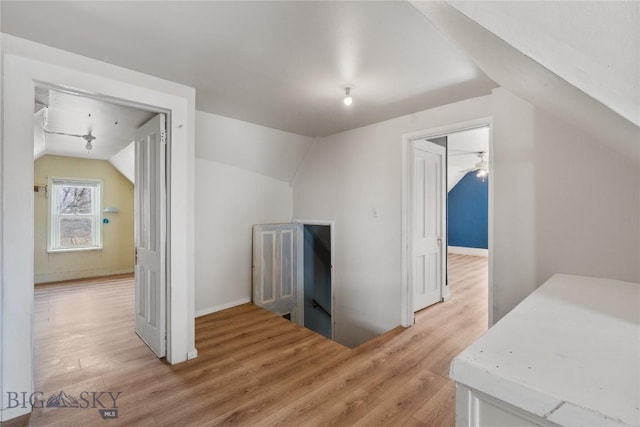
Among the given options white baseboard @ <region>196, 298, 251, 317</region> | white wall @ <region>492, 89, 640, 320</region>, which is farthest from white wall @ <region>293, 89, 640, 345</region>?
white baseboard @ <region>196, 298, 251, 317</region>

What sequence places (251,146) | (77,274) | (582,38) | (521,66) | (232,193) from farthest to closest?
1. (77,274)
2. (232,193)
3. (251,146)
4. (521,66)
5. (582,38)

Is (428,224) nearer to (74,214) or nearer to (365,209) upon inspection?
(365,209)

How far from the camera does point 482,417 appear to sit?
2.19 ft

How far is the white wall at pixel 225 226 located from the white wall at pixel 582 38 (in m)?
3.02

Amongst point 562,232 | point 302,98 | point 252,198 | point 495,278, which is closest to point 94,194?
point 252,198

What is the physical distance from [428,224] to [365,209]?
35.2 inches

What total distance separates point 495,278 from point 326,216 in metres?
2.12

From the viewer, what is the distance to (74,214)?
527cm

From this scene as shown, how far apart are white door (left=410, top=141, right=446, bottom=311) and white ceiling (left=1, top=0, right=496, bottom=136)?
1007 mm

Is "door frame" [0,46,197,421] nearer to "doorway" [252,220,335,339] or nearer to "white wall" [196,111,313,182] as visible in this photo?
"white wall" [196,111,313,182]

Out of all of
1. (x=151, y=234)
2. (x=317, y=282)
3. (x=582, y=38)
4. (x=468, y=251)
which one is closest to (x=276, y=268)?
(x=317, y=282)

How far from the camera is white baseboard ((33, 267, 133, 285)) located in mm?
4879

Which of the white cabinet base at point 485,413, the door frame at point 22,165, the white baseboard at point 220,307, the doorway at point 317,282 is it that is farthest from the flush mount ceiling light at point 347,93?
the white baseboard at point 220,307

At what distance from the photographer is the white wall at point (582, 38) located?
0.51 meters
